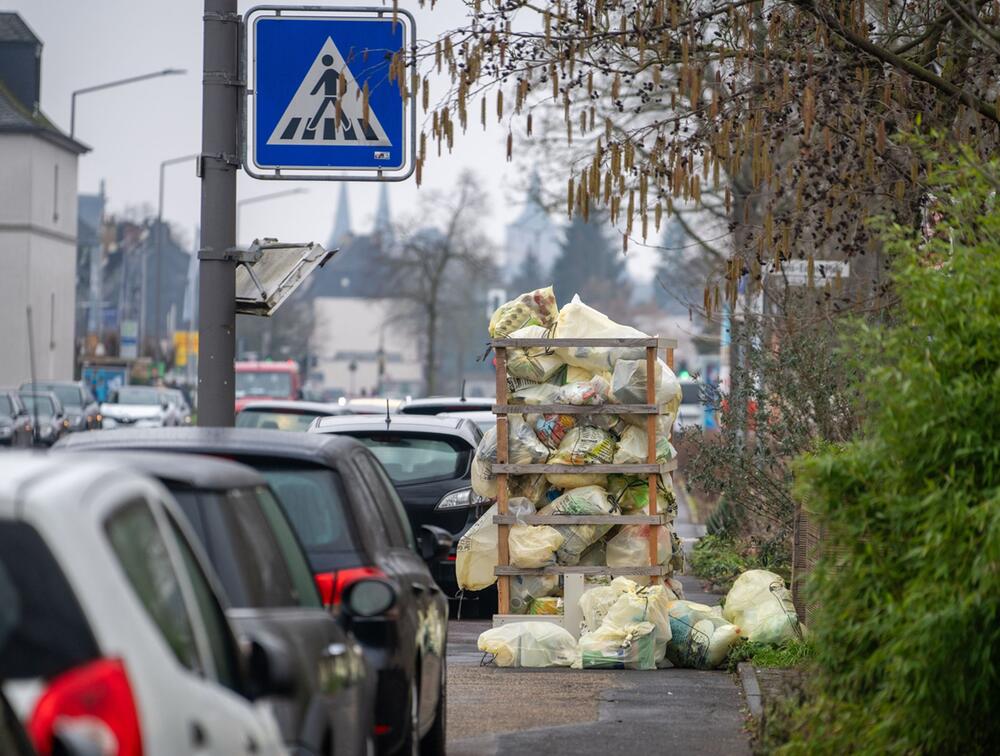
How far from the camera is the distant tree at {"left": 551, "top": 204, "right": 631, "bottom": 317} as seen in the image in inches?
6220

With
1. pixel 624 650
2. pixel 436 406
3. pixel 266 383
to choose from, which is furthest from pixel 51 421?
pixel 624 650

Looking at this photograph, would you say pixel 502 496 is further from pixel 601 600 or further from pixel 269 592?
pixel 269 592

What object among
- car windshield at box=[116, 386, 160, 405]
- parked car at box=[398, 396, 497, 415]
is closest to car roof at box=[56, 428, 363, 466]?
parked car at box=[398, 396, 497, 415]

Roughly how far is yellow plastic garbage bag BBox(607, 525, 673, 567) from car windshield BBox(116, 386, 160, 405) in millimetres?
42595

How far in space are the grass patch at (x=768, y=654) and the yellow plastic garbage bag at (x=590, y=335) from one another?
222 centimetres

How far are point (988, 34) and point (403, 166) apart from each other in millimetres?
3160

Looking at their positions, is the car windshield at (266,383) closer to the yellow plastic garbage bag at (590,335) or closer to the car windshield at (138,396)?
the car windshield at (138,396)

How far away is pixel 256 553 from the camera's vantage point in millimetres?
5473

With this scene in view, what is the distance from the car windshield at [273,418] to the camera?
22.3m

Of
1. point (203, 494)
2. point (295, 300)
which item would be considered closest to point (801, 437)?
point (203, 494)

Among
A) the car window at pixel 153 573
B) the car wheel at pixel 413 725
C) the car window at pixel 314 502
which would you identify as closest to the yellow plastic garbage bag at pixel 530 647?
the car wheel at pixel 413 725

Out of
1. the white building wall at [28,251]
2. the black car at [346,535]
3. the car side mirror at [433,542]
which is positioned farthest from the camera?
the white building wall at [28,251]

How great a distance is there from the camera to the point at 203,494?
213 inches

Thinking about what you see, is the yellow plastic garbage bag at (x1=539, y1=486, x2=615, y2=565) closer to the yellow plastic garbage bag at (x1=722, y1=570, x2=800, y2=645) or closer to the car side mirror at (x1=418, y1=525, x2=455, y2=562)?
the yellow plastic garbage bag at (x1=722, y1=570, x2=800, y2=645)
